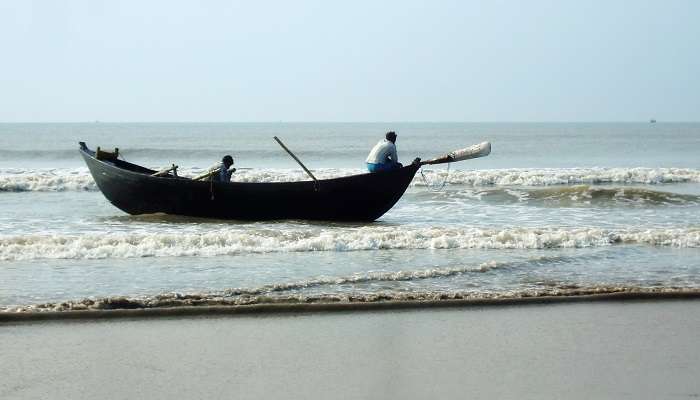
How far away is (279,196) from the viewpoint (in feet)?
45.9

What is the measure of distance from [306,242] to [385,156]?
3292mm

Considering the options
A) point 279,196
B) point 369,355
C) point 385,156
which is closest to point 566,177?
point 385,156

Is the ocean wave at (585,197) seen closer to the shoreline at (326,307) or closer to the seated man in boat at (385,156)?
the seated man in boat at (385,156)

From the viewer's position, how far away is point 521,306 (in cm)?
731

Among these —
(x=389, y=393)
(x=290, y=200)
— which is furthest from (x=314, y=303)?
(x=290, y=200)

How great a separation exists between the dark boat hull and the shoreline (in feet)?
20.8

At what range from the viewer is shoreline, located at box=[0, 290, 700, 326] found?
675 cm

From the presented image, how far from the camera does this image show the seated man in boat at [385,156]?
45.7 feet

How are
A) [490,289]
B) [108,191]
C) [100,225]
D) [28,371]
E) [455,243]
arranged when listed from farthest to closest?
[108,191]
[100,225]
[455,243]
[490,289]
[28,371]

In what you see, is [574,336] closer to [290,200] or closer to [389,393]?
[389,393]

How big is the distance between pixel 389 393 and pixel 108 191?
1137 cm

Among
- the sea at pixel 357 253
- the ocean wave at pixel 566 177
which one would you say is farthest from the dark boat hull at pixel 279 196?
the ocean wave at pixel 566 177

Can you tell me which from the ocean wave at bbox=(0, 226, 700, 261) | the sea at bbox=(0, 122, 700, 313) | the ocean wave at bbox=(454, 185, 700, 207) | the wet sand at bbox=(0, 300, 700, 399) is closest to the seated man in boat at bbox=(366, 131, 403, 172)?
the sea at bbox=(0, 122, 700, 313)

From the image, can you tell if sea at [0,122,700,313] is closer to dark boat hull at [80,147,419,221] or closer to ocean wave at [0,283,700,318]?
ocean wave at [0,283,700,318]
